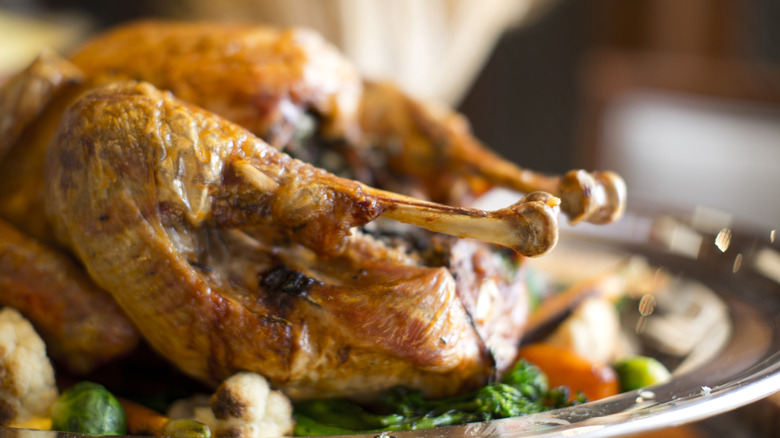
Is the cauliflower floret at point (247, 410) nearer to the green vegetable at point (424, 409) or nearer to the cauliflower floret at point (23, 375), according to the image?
the green vegetable at point (424, 409)

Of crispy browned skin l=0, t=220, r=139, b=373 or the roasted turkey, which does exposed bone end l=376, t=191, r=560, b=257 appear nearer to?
the roasted turkey

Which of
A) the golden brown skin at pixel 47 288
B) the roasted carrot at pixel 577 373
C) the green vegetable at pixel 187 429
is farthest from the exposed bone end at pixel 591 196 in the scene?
the golden brown skin at pixel 47 288

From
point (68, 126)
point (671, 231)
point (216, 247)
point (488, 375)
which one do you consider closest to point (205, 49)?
point (68, 126)

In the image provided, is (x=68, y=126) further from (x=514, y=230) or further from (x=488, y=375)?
(x=488, y=375)

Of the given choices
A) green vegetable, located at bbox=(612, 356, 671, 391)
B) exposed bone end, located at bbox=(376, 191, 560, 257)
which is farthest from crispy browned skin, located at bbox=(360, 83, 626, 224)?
exposed bone end, located at bbox=(376, 191, 560, 257)

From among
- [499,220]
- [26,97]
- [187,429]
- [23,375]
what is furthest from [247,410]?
[26,97]

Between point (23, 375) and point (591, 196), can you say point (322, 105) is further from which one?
point (23, 375)

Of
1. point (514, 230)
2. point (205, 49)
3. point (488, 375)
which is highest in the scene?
point (205, 49)
